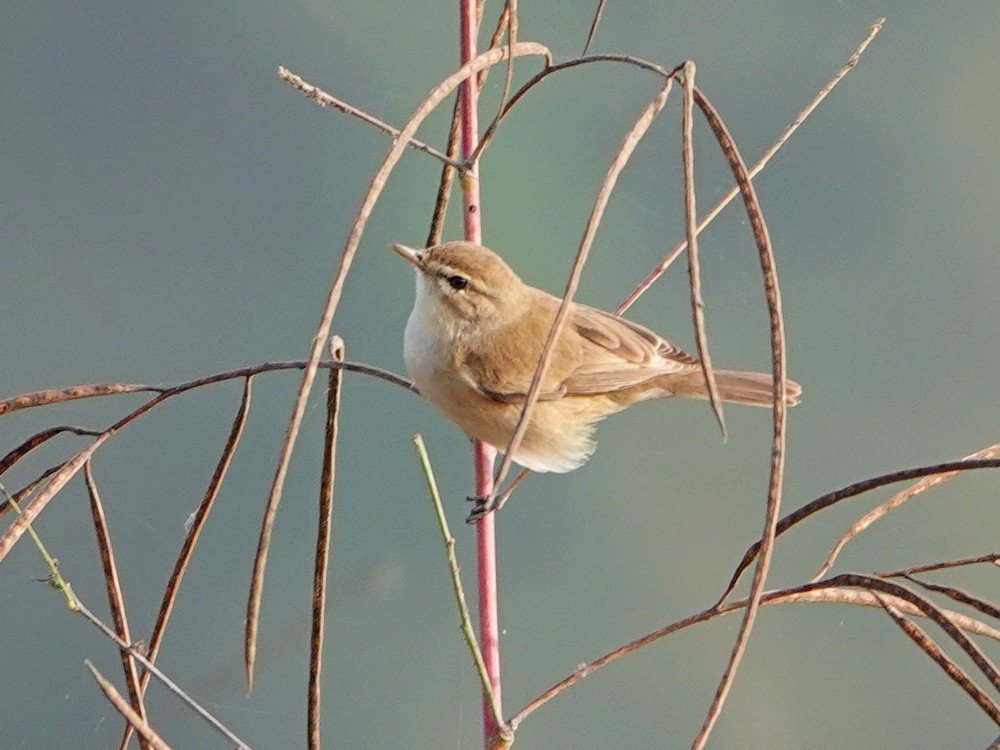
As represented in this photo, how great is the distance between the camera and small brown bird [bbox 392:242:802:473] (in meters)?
1.76

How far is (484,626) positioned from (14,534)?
16.3 inches

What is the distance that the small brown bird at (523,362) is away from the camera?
1.76m

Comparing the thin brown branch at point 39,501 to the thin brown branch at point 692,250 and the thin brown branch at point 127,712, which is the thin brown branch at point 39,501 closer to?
the thin brown branch at point 127,712

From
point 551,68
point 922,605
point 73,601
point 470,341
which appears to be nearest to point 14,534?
point 73,601

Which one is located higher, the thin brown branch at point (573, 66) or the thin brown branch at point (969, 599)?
the thin brown branch at point (573, 66)

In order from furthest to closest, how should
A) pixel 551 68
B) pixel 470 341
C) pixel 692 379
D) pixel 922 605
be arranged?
pixel 692 379, pixel 470 341, pixel 551 68, pixel 922 605

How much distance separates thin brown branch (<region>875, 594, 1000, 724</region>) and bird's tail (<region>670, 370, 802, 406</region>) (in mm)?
1159

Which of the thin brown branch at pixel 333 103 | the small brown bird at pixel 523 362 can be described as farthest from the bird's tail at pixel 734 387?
the thin brown branch at pixel 333 103

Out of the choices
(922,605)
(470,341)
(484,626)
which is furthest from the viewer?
(470,341)

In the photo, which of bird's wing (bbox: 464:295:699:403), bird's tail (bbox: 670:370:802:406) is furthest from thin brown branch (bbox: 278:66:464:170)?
bird's tail (bbox: 670:370:802:406)

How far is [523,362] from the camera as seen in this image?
1915mm

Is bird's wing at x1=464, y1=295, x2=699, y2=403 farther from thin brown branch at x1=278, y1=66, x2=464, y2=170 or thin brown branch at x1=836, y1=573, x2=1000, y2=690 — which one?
thin brown branch at x1=836, y1=573, x2=1000, y2=690

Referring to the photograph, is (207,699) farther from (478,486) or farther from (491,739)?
(491,739)

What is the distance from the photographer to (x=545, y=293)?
215cm
